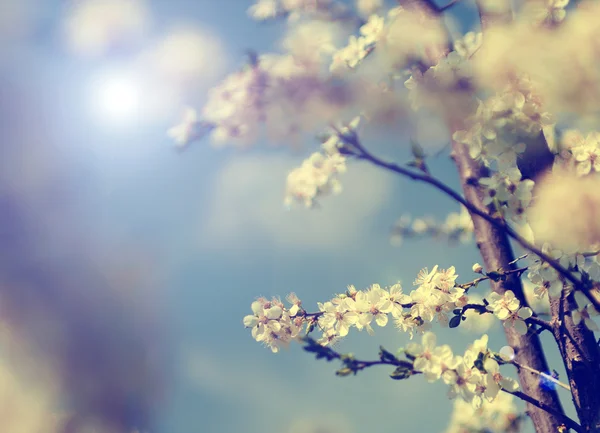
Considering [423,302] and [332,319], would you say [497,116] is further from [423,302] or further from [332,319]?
[332,319]

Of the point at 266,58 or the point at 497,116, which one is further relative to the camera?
the point at 266,58

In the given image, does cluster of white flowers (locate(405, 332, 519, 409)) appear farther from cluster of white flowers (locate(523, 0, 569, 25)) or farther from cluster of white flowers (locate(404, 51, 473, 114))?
cluster of white flowers (locate(523, 0, 569, 25))

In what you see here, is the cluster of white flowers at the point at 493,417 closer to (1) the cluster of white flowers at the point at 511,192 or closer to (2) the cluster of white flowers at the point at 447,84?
(1) the cluster of white flowers at the point at 511,192

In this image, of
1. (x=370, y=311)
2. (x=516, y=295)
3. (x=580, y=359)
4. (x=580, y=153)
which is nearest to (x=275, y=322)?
(x=370, y=311)

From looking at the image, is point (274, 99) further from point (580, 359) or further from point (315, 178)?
point (580, 359)

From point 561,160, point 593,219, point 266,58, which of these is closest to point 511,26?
point 561,160

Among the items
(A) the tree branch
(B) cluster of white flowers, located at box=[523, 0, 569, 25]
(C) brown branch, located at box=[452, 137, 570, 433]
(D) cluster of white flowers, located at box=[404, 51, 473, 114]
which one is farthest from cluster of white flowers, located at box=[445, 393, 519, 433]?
(B) cluster of white flowers, located at box=[523, 0, 569, 25]

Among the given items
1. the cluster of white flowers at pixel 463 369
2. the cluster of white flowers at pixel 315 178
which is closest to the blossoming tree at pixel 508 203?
the cluster of white flowers at pixel 463 369
